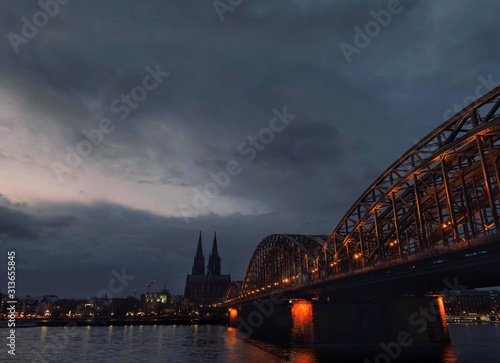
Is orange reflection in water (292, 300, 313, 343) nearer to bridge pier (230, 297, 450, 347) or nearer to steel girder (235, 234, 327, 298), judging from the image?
bridge pier (230, 297, 450, 347)

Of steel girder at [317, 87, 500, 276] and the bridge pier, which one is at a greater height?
steel girder at [317, 87, 500, 276]

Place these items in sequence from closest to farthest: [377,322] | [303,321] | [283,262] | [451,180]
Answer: [451,180] < [377,322] < [303,321] < [283,262]

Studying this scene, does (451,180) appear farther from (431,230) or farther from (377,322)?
(377,322)

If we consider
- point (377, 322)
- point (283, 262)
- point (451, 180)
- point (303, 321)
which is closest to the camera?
point (451, 180)

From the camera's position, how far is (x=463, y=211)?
53875mm

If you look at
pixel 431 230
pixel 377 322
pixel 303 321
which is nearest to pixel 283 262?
pixel 303 321

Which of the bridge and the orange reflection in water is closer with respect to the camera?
the bridge

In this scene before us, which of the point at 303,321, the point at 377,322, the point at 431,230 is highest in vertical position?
the point at 431,230

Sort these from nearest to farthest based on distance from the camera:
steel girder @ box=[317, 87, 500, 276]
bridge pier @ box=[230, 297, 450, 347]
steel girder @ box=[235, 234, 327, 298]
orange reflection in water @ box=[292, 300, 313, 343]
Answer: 1. steel girder @ box=[317, 87, 500, 276]
2. bridge pier @ box=[230, 297, 450, 347]
3. orange reflection in water @ box=[292, 300, 313, 343]
4. steel girder @ box=[235, 234, 327, 298]

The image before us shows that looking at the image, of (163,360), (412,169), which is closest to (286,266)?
(163,360)

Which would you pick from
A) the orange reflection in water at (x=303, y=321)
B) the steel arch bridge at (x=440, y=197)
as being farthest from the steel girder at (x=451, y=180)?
the orange reflection in water at (x=303, y=321)

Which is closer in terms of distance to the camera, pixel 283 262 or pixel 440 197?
pixel 440 197

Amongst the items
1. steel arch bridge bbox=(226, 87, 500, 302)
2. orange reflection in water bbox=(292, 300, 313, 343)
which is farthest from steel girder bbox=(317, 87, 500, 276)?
orange reflection in water bbox=(292, 300, 313, 343)

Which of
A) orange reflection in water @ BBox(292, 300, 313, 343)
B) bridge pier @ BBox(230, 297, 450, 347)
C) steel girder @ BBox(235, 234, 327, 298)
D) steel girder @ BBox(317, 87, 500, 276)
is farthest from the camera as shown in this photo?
steel girder @ BBox(235, 234, 327, 298)
